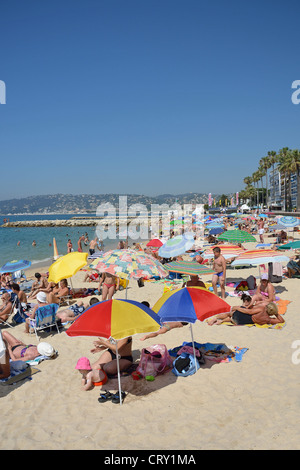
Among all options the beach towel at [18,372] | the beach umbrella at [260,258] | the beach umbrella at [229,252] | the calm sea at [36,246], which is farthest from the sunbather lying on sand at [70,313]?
the calm sea at [36,246]

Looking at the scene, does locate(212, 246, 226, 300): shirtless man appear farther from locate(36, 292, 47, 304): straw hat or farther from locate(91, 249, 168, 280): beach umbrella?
locate(36, 292, 47, 304): straw hat

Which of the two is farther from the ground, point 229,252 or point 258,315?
point 229,252

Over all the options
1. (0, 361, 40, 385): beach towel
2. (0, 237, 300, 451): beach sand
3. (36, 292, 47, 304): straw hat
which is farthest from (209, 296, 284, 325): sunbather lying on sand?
(36, 292, 47, 304): straw hat

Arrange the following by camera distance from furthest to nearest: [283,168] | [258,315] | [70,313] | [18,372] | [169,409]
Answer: [283,168], [70,313], [258,315], [18,372], [169,409]

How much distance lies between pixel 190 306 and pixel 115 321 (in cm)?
112

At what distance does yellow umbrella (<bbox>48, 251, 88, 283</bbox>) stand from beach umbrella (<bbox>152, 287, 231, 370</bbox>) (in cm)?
343

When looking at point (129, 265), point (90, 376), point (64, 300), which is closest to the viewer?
point (90, 376)

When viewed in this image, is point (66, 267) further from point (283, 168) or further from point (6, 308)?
point (283, 168)

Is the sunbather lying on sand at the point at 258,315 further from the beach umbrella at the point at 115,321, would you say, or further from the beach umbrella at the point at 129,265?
the beach umbrella at the point at 115,321

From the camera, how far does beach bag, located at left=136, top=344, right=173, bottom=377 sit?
477 centimetres

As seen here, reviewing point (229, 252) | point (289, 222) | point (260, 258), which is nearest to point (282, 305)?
point (260, 258)

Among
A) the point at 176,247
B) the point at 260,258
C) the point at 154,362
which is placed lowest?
the point at 154,362

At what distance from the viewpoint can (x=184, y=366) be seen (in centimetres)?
479
